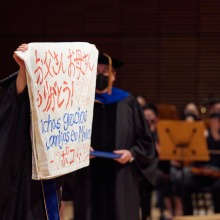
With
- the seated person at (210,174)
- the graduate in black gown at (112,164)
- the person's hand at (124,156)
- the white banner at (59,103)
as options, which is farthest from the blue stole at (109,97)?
the seated person at (210,174)

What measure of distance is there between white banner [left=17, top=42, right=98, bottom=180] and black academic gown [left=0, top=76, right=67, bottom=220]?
13 cm

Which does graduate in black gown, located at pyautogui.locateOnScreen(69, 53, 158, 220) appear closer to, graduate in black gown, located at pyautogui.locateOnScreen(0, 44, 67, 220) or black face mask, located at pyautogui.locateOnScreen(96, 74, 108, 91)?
black face mask, located at pyautogui.locateOnScreen(96, 74, 108, 91)

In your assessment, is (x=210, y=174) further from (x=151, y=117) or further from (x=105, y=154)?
(x=105, y=154)

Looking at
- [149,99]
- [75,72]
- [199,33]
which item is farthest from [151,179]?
[149,99]

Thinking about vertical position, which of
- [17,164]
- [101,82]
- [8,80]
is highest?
[8,80]

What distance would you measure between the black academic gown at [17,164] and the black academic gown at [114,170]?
1907 mm

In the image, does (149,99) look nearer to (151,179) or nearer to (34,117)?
(151,179)

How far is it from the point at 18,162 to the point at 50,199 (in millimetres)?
344

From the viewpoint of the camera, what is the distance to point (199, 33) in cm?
1019

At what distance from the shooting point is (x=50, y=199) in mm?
3826

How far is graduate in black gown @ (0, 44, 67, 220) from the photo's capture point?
3559 millimetres

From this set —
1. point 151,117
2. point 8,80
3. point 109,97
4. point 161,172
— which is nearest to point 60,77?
point 8,80

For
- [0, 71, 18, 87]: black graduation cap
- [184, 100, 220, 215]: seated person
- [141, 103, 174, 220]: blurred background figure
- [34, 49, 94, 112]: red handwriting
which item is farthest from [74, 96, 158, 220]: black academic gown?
[184, 100, 220, 215]: seated person

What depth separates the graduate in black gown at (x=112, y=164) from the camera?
18.6ft
